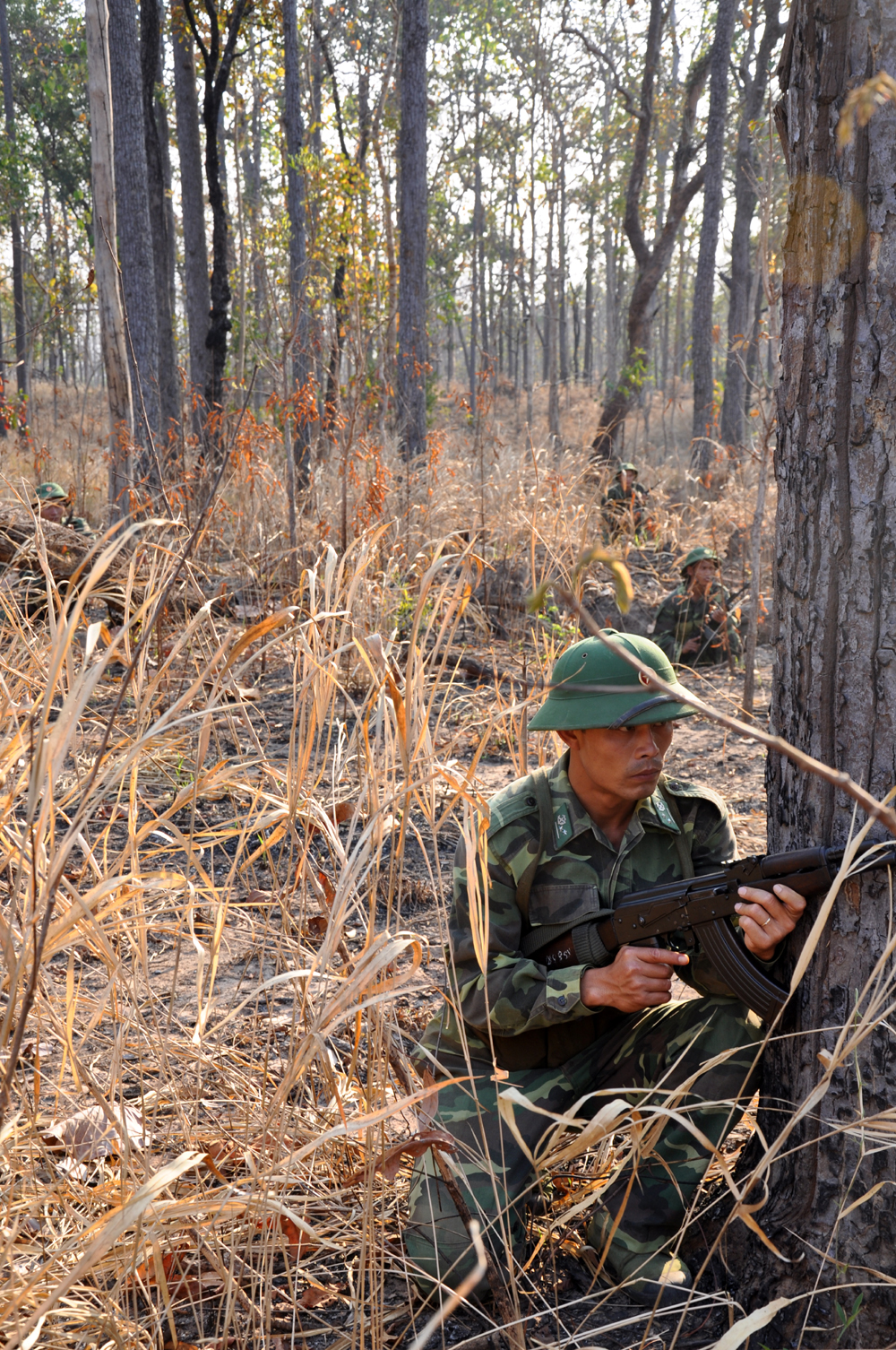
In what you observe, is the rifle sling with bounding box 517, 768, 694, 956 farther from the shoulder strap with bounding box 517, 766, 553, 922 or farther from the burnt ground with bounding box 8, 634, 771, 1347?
the burnt ground with bounding box 8, 634, 771, 1347

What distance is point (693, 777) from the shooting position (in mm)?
4160

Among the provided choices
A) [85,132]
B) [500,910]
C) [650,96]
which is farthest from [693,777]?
[85,132]

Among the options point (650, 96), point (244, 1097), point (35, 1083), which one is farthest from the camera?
point (650, 96)

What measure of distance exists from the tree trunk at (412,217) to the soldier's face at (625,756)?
6413mm

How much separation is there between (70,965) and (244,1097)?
0.52 metres

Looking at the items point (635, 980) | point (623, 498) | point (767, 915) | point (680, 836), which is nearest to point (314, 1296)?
point (635, 980)

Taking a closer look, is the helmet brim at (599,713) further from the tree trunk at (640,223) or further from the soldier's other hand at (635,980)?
the tree trunk at (640,223)

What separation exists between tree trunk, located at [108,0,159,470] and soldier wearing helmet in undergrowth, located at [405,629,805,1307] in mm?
5218

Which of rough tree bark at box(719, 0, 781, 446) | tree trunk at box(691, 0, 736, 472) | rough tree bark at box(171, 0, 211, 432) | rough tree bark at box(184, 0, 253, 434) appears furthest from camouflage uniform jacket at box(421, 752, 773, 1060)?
rough tree bark at box(719, 0, 781, 446)

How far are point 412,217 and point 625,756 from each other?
7.79 meters

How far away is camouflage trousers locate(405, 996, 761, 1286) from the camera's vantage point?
1.71m

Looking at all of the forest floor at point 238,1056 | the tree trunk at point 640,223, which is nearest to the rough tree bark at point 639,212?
the tree trunk at point 640,223

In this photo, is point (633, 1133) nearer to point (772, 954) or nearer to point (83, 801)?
point (772, 954)

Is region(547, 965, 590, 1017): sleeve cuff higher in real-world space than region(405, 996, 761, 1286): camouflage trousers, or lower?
higher
